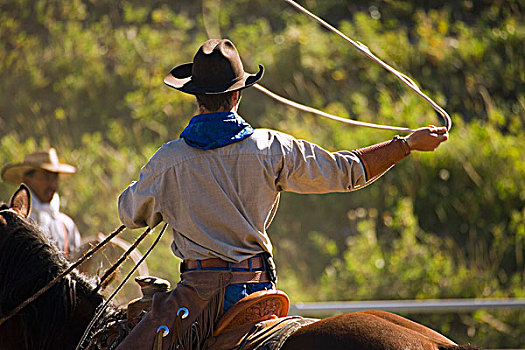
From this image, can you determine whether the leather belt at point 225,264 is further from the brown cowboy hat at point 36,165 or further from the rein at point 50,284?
the brown cowboy hat at point 36,165

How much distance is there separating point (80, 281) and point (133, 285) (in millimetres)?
2479

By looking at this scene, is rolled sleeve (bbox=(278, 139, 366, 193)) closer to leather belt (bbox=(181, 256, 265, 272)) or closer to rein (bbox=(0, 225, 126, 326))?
leather belt (bbox=(181, 256, 265, 272))

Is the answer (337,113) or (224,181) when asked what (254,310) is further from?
(337,113)

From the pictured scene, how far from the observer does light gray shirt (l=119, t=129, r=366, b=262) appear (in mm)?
2963

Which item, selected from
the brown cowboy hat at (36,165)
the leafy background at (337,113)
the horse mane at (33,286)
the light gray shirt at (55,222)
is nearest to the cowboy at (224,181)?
the horse mane at (33,286)

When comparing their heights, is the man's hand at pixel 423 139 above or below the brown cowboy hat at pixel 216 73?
below

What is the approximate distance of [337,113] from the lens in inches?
455

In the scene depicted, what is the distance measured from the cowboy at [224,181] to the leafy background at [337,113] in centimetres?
565

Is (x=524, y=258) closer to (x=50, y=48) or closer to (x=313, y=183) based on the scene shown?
(x=313, y=183)

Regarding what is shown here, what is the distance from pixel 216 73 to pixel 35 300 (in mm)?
1441

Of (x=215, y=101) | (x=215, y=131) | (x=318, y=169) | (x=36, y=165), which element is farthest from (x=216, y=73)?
(x=36, y=165)

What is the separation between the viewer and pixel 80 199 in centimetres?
1068

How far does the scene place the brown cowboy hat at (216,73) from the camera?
3.05m

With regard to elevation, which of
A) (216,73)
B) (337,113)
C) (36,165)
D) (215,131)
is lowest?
(337,113)
